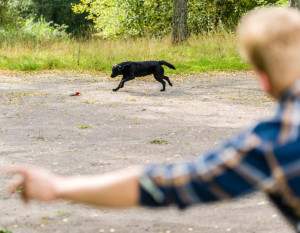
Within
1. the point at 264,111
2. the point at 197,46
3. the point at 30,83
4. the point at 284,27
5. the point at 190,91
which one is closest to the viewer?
the point at 284,27

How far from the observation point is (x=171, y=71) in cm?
1697

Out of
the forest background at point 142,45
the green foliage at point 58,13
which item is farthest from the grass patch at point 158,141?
the green foliage at point 58,13

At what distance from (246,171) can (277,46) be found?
0.31 meters

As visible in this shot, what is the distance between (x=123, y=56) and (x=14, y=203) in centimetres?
1444

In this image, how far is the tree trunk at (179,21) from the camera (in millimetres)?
21281

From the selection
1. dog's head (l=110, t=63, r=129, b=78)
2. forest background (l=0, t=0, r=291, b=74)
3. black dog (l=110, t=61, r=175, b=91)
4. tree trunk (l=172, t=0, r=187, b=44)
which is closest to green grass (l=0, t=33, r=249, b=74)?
forest background (l=0, t=0, r=291, b=74)

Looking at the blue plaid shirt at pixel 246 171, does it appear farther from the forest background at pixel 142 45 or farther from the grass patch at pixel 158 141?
the forest background at pixel 142 45

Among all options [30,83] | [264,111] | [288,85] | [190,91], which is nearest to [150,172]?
[288,85]

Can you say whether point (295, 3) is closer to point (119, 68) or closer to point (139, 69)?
point (139, 69)

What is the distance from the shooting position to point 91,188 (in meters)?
1.21

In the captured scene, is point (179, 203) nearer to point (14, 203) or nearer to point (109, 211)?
point (109, 211)

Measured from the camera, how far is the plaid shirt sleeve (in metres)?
1.11

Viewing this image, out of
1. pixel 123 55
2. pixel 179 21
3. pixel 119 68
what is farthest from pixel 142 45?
pixel 119 68

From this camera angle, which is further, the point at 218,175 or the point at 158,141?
the point at 158,141
